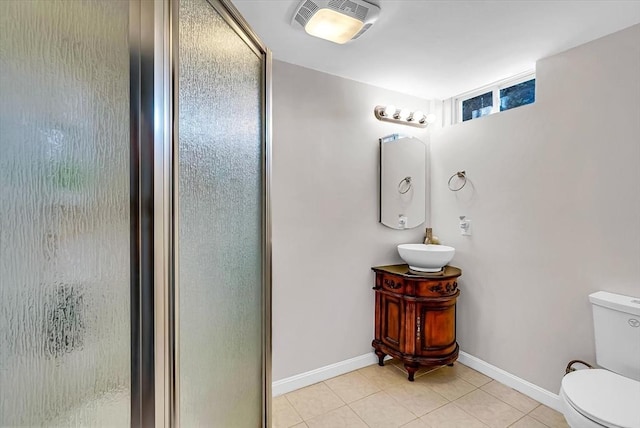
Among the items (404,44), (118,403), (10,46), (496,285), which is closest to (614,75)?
(404,44)

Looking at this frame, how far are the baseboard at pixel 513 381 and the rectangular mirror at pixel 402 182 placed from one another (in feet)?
3.84

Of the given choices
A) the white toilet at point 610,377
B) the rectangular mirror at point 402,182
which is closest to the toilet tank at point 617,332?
the white toilet at point 610,377

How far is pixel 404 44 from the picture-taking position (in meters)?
1.86

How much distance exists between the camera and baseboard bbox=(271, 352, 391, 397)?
2074 mm

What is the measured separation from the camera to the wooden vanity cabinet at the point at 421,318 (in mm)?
2172

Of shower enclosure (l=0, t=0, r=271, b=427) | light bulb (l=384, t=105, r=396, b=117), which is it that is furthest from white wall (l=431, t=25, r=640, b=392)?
shower enclosure (l=0, t=0, r=271, b=427)

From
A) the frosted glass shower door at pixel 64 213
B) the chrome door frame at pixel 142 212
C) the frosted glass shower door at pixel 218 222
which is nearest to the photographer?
the frosted glass shower door at pixel 64 213

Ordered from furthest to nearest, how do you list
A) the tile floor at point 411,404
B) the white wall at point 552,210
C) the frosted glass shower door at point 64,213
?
the tile floor at point 411,404
the white wall at point 552,210
the frosted glass shower door at point 64,213

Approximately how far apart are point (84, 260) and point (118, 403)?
1.15ft

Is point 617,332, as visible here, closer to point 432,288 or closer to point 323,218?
point 432,288

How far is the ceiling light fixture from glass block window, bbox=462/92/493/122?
4.57ft

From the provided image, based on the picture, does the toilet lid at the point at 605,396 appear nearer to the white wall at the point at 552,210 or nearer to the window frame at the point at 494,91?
the white wall at the point at 552,210

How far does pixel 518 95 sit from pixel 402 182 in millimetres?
1054

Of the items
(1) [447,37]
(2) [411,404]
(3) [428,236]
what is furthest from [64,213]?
(3) [428,236]
